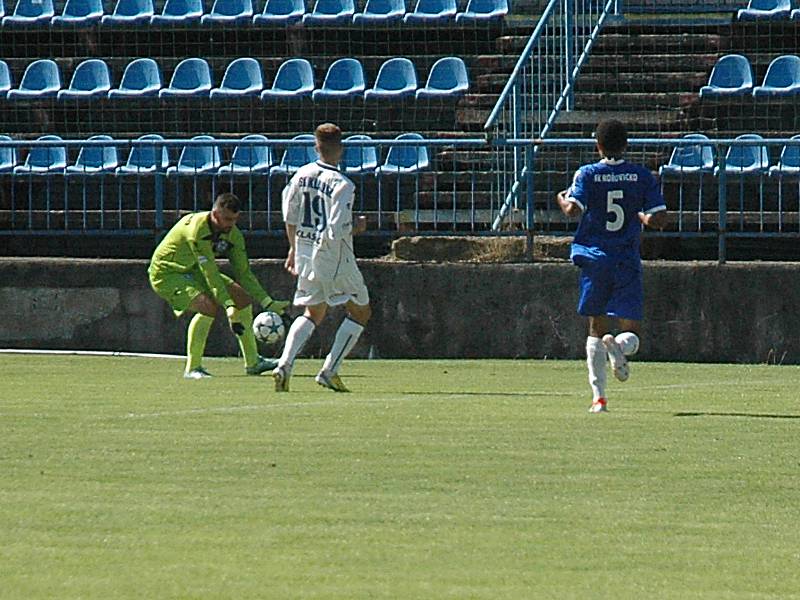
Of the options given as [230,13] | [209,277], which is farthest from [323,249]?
[230,13]

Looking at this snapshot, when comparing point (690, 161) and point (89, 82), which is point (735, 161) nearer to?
point (690, 161)

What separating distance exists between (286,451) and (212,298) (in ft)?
20.6

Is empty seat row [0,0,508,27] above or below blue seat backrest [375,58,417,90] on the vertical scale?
→ above

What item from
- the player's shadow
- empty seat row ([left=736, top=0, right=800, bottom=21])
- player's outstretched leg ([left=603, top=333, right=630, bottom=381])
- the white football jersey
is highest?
empty seat row ([left=736, top=0, right=800, bottom=21])

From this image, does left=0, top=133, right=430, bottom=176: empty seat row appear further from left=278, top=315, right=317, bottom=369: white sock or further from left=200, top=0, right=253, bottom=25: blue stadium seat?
left=278, top=315, right=317, bottom=369: white sock

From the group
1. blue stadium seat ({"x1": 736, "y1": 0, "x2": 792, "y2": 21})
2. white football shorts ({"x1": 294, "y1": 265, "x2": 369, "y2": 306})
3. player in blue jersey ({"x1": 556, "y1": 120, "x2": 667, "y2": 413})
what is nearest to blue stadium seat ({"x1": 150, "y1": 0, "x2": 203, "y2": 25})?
blue stadium seat ({"x1": 736, "y1": 0, "x2": 792, "y2": 21})

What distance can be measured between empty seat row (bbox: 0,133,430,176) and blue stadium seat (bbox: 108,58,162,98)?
4.83ft

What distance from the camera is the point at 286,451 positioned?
30.6ft

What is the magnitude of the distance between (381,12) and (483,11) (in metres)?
1.24

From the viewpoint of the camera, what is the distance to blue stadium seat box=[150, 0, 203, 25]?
79.8 ft

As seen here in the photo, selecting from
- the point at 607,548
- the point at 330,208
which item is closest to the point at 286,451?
the point at 607,548

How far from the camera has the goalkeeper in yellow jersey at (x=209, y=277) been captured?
1518 cm

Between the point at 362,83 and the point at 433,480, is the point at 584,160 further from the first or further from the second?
the point at 433,480

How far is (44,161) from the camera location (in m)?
21.4
